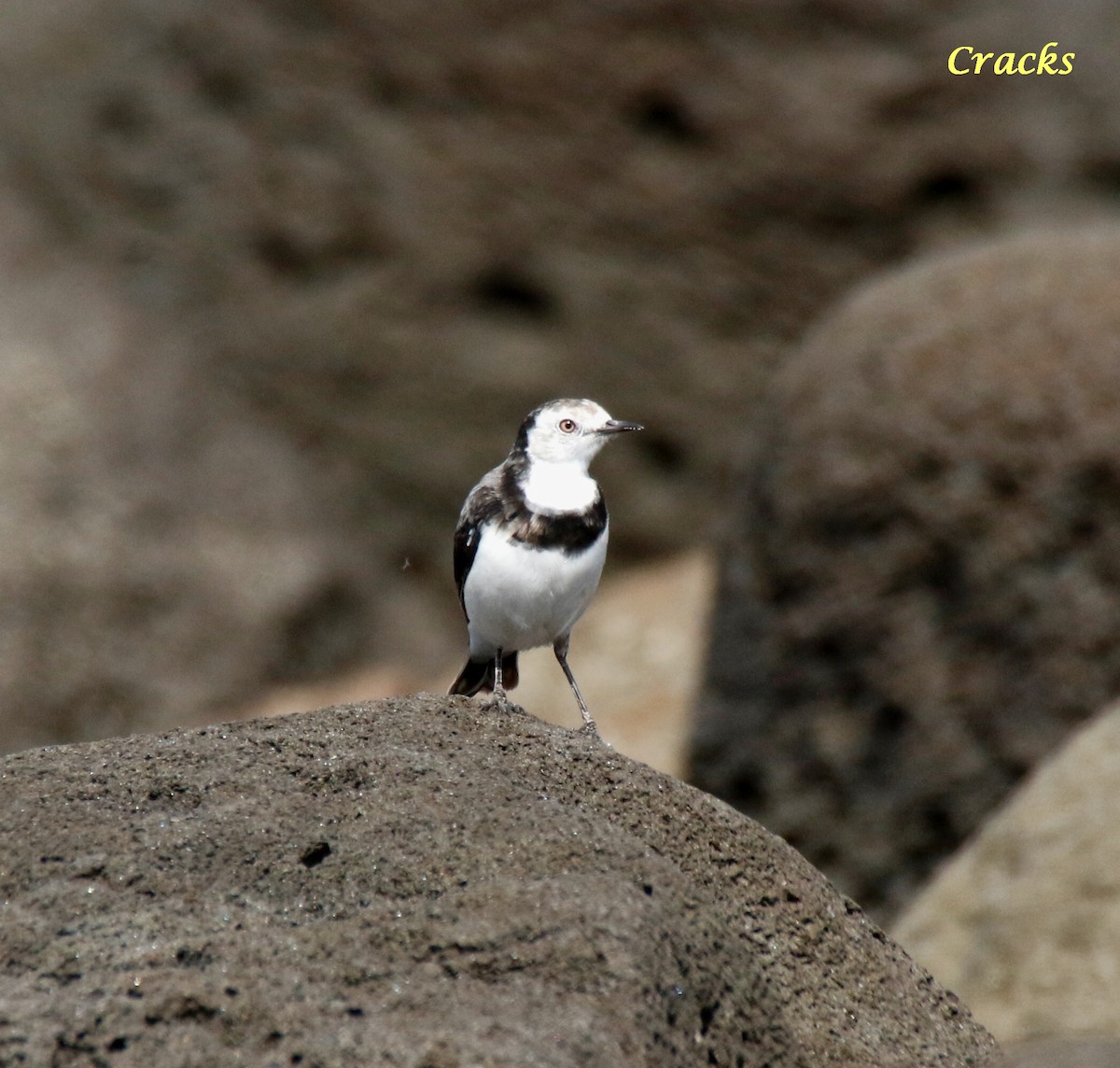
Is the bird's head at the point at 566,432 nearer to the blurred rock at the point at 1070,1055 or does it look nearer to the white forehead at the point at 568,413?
the white forehead at the point at 568,413

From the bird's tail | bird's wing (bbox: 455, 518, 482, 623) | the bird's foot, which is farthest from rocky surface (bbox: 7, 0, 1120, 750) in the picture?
the bird's foot

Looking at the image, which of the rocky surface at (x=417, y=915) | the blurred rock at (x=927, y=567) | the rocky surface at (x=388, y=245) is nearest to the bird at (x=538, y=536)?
the rocky surface at (x=417, y=915)

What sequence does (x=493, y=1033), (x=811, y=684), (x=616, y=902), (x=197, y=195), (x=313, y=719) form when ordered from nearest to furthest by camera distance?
(x=493, y=1033), (x=616, y=902), (x=313, y=719), (x=811, y=684), (x=197, y=195)

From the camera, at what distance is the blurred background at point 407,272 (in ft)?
46.4

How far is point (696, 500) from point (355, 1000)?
1109 centimetres

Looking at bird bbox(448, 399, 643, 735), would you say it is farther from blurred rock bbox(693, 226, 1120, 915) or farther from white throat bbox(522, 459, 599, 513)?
blurred rock bbox(693, 226, 1120, 915)

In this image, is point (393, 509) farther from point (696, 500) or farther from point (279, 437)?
A: point (696, 500)

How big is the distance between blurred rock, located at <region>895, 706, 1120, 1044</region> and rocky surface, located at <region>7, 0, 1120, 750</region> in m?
7.10

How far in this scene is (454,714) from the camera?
5.48m

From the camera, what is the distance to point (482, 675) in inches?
292

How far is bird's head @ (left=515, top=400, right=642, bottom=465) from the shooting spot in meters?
6.77

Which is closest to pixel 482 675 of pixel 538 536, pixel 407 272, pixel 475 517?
pixel 475 517

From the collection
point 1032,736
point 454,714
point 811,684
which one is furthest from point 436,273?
point 454,714

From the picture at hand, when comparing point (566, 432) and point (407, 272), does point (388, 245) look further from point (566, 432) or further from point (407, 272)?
point (566, 432)
